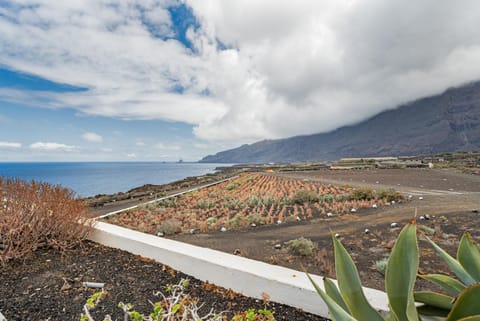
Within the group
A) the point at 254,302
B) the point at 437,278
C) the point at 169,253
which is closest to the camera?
the point at 437,278

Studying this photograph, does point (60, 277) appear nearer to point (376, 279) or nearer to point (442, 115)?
point (376, 279)

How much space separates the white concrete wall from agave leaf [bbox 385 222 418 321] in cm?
83

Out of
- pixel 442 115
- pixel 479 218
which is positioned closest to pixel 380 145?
pixel 442 115

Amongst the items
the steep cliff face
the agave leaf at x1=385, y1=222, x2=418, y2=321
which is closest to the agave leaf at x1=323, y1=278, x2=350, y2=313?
the agave leaf at x1=385, y1=222, x2=418, y2=321

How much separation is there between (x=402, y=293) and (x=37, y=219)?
3.91 metres

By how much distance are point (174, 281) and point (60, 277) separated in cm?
112

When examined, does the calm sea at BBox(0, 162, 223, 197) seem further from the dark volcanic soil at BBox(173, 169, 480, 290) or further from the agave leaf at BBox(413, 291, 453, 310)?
the agave leaf at BBox(413, 291, 453, 310)

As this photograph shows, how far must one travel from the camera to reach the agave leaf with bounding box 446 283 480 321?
2.90 feet

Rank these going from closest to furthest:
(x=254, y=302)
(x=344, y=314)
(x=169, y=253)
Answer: (x=344, y=314) < (x=254, y=302) < (x=169, y=253)

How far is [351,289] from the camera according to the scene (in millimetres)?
1246

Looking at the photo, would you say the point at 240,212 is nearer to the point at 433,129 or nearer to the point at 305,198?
the point at 305,198

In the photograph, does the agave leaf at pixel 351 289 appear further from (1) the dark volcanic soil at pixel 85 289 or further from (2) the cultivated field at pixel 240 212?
(2) the cultivated field at pixel 240 212

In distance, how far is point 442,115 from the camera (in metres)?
162

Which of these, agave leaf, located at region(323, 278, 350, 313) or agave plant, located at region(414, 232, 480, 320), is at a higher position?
agave plant, located at region(414, 232, 480, 320)
